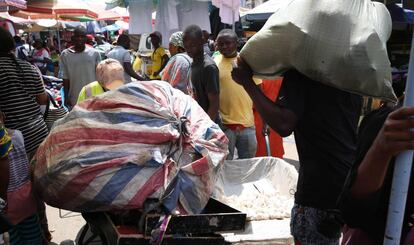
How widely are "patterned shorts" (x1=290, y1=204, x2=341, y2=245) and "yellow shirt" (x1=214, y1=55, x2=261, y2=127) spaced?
232 cm

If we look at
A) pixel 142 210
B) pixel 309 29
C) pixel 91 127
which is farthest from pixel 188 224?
pixel 309 29

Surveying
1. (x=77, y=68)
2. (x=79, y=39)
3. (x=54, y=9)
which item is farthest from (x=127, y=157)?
(x=54, y=9)

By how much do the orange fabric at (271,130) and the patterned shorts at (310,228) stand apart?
3031mm

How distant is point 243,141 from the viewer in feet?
14.2

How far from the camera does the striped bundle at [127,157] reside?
2445mm

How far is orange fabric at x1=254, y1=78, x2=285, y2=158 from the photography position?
198 inches

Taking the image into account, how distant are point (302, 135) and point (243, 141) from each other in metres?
2.34

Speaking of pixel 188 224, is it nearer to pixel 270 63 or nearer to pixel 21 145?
pixel 270 63

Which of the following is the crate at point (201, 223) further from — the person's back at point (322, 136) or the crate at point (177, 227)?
the person's back at point (322, 136)

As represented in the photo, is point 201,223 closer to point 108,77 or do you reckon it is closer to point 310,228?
point 310,228

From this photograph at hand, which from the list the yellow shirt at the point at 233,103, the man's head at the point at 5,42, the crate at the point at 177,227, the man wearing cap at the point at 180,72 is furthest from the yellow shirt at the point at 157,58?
the crate at the point at 177,227

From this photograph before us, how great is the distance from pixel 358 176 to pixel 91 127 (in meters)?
1.75

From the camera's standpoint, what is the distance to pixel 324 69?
1828mm

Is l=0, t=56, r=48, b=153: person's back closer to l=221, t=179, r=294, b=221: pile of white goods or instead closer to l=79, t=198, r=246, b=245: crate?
l=79, t=198, r=246, b=245: crate
